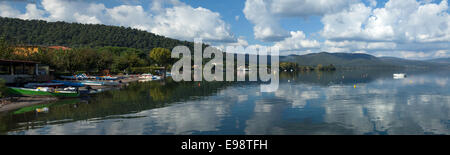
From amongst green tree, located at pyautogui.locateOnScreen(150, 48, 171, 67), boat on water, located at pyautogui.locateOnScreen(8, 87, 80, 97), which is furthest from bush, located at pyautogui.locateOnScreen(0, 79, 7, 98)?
green tree, located at pyautogui.locateOnScreen(150, 48, 171, 67)

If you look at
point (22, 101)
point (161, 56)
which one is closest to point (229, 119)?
point (22, 101)

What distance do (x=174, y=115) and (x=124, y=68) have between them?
10644 cm

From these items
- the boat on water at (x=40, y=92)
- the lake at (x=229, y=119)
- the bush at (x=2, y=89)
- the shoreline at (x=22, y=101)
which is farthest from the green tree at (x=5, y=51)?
the lake at (x=229, y=119)

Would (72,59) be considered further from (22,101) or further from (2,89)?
(22,101)

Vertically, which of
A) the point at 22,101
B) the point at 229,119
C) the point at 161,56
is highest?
the point at 161,56

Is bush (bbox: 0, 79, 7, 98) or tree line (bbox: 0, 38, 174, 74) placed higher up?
tree line (bbox: 0, 38, 174, 74)

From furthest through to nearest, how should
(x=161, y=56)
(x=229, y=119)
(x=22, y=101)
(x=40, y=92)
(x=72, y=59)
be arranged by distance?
(x=161, y=56)
(x=72, y=59)
(x=40, y=92)
(x=22, y=101)
(x=229, y=119)

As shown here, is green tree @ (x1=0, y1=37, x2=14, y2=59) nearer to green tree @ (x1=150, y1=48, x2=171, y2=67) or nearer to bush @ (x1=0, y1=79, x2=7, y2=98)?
bush @ (x1=0, y1=79, x2=7, y2=98)

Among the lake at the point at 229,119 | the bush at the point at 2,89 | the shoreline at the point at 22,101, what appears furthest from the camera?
the bush at the point at 2,89

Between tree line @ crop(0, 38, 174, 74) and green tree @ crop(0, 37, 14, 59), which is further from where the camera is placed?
tree line @ crop(0, 38, 174, 74)


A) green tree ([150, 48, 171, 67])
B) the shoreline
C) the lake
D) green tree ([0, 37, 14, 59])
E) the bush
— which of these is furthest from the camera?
green tree ([150, 48, 171, 67])

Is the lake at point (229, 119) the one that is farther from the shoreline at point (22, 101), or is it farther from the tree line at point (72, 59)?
the tree line at point (72, 59)
